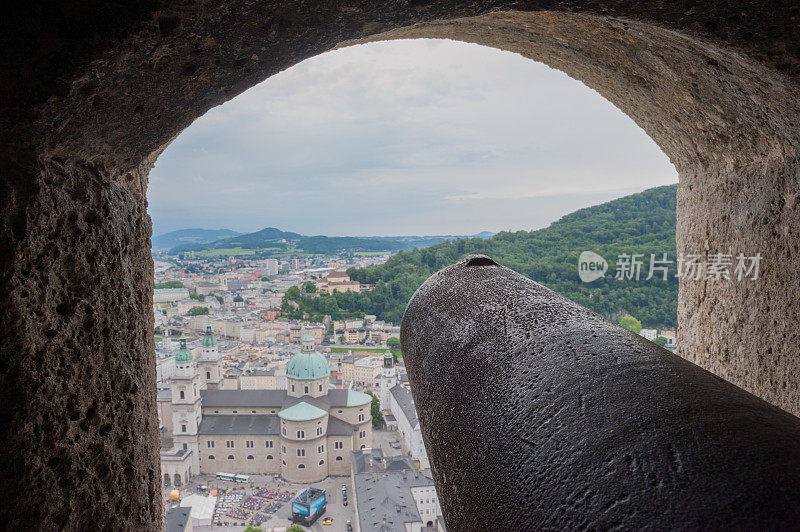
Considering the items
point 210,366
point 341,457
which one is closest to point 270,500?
point 341,457

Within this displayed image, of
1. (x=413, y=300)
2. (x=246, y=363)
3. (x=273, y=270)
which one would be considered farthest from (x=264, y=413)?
(x=413, y=300)

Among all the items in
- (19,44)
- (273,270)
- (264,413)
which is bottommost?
(264,413)

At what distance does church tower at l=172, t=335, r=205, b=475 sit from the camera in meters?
23.1

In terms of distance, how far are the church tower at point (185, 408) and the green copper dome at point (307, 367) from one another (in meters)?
4.26

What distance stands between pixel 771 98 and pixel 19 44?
1.44 meters

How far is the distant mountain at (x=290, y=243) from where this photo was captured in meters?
43.4

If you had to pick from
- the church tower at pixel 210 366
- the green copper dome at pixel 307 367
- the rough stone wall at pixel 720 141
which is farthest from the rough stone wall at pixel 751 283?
the church tower at pixel 210 366

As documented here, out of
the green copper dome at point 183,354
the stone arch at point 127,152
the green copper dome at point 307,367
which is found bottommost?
the green copper dome at point 307,367

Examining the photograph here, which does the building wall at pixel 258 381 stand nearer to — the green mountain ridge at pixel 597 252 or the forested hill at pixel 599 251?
the green mountain ridge at pixel 597 252

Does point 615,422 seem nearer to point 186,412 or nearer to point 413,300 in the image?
point 413,300

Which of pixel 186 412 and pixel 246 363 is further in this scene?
pixel 246 363

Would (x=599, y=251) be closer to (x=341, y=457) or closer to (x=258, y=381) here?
(x=341, y=457)

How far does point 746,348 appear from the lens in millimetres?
1664

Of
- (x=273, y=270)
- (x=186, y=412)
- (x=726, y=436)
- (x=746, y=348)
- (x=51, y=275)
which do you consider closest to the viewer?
(x=726, y=436)
